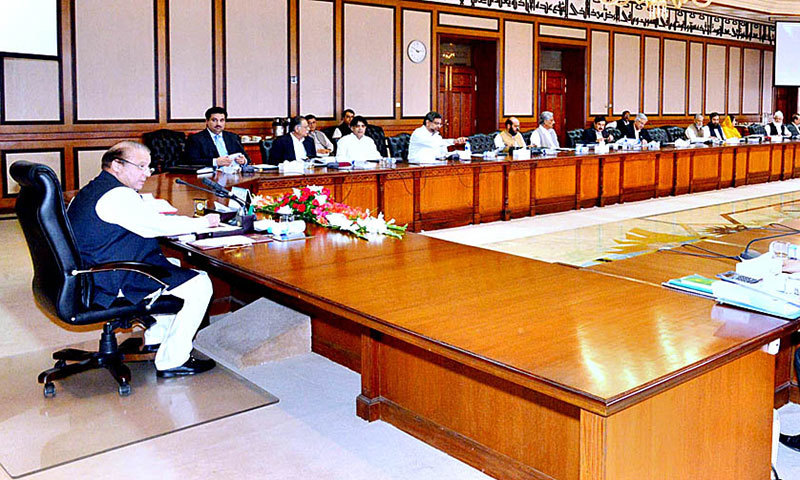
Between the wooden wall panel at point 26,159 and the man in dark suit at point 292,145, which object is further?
the wooden wall panel at point 26,159

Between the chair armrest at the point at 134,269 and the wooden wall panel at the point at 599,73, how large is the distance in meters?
12.5

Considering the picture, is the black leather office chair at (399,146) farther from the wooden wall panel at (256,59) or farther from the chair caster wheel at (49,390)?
the chair caster wheel at (49,390)

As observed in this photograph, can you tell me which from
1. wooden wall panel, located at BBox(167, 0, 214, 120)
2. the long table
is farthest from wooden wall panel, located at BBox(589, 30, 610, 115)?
wooden wall panel, located at BBox(167, 0, 214, 120)

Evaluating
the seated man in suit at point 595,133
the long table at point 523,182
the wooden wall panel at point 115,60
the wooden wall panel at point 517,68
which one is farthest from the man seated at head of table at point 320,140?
the wooden wall panel at point 517,68

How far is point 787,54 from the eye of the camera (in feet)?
57.4

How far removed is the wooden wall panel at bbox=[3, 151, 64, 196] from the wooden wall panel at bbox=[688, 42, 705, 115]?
42.3 feet

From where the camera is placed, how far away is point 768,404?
8.23 ft

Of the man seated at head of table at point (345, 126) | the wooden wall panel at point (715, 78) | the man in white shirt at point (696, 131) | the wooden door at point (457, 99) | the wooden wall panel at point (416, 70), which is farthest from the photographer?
the wooden wall panel at point (715, 78)

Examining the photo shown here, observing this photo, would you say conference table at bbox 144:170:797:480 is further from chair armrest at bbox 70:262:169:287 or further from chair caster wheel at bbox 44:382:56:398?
chair caster wheel at bbox 44:382:56:398

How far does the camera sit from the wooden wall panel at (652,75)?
15.7 metres

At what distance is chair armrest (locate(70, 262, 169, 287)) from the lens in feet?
11.0

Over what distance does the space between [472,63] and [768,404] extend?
38.0 feet

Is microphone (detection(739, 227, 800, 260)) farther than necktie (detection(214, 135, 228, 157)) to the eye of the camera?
No

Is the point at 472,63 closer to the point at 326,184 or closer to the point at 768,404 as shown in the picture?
the point at 326,184
